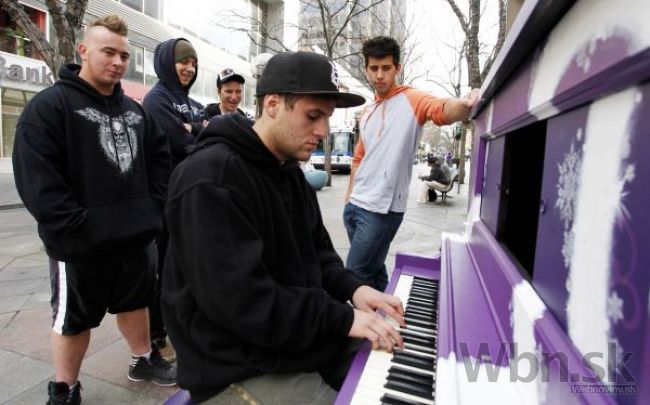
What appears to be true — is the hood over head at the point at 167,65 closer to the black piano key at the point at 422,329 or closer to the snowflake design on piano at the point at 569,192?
the black piano key at the point at 422,329

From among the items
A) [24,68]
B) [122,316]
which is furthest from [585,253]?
[24,68]

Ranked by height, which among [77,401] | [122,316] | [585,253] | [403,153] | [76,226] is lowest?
[77,401]

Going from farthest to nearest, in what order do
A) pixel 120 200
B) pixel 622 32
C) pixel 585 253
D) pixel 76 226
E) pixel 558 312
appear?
pixel 120 200
pixel 76 226
pixel 558 312
pixel 585 253
pixel 622 32

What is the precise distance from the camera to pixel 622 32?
712 millimetres

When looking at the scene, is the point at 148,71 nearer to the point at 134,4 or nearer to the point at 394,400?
the point at 134,4

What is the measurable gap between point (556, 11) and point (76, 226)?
2037 mm

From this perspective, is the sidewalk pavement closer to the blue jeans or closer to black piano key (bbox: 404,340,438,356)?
the blue jeans

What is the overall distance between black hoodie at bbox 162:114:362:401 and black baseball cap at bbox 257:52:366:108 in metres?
0.17

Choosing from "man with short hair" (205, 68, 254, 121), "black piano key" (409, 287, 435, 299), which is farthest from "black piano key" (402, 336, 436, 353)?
"man with short hair" (205, 68, 254, 121)

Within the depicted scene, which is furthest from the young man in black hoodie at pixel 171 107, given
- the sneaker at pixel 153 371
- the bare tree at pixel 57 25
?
the bare tree at pixel 57 25

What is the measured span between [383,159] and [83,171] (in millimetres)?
1722

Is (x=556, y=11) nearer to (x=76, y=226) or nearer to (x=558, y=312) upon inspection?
(x=558, y=312)

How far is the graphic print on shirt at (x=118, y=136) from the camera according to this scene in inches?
85.7

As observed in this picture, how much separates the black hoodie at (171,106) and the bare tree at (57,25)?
10.1 ft
